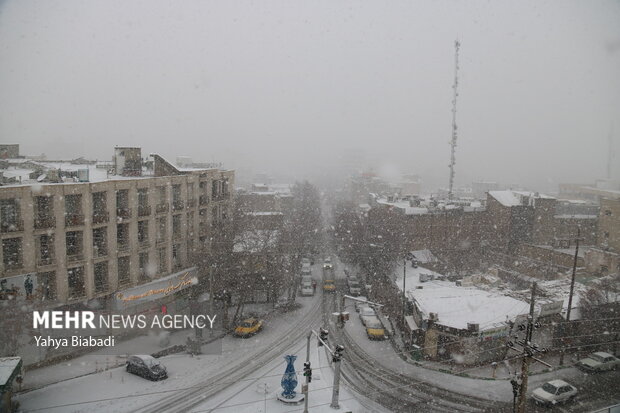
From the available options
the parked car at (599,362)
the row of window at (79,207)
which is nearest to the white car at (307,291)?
the row of window at (79,207)

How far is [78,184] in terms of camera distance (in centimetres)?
1959

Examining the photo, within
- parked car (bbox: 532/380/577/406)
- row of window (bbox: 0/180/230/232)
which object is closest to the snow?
parked car (bbox: 532/380/577/406)

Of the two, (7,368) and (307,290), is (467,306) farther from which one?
(7,368)

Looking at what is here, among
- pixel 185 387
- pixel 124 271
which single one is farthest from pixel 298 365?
pixel 124 271

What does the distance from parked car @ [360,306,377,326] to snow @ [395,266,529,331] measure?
2.42 m

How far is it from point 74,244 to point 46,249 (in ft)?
4.30

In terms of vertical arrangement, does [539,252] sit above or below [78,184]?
below

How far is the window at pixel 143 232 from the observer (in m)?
23.7

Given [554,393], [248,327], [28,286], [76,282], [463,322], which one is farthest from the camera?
[248,327]

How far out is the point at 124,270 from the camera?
2253 cm

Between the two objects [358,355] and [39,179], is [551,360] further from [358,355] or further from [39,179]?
[39,179]

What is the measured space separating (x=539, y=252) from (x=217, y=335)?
1132 inches

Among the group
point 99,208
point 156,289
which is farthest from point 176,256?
point 99,208

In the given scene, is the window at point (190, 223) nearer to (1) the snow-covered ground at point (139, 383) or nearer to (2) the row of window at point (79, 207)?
(2) the row of window at point (79, 207)
